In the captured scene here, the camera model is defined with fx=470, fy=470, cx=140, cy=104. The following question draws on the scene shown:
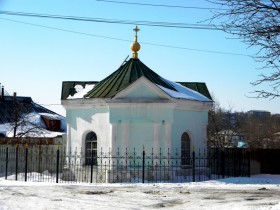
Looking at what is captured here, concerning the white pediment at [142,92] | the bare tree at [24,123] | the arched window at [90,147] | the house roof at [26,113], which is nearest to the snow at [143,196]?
the arched window at [90,147]

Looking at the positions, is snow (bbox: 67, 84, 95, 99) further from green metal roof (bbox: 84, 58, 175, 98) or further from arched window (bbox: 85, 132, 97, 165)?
arched window (bbox: 85, 132, 97, 165)

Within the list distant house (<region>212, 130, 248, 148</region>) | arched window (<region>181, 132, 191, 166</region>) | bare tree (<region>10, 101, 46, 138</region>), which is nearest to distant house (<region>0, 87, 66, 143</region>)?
bare tree (<region>10, 101, 46, 138</region>)

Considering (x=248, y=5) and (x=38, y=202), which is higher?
(x=248, y=5)

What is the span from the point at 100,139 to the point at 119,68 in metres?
4.19

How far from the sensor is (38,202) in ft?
41.2

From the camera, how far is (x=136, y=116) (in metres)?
20.2

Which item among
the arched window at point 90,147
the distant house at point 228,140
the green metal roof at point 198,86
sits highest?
the green metal roof at point 198,86

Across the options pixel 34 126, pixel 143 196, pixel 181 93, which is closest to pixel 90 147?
pixel 181 93

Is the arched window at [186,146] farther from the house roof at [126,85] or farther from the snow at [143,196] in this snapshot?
the snow at [143,196]

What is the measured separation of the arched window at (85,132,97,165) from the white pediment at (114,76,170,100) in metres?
2.42

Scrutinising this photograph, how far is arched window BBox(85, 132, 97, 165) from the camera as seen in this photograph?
69.4 feet

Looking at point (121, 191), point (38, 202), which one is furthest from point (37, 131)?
point (38, 202)

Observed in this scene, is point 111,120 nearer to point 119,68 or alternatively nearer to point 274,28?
point 119,68

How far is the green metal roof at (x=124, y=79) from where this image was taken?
2126 cm
